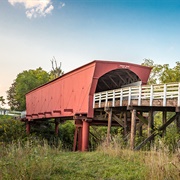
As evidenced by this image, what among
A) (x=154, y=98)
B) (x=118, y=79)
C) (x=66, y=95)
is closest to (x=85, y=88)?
(x=66, y=95)

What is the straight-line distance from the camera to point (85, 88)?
17.5 metres

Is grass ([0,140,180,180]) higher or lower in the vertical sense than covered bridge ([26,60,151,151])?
lower

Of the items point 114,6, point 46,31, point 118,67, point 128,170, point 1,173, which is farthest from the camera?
point 46,31

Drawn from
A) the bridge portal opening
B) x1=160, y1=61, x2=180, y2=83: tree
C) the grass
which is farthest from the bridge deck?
x1=160, y1=61, x2=180, y2=83: tree

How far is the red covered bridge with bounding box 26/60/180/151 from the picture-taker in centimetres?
1672

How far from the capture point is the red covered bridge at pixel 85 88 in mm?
16719

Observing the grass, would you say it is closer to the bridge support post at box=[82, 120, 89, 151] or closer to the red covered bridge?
the red covered bridge

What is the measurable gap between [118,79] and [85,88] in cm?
448

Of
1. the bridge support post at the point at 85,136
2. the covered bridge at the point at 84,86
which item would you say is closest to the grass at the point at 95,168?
the bridge support post at the point at 85,136

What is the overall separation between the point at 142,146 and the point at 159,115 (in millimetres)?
21561

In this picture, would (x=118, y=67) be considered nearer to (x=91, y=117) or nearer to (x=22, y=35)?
(x=91, y=117)

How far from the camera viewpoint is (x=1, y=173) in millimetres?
6645

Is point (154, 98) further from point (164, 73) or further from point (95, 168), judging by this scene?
point (164, 73)

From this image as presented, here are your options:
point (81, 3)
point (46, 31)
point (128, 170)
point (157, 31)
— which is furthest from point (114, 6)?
point (128, 170)
